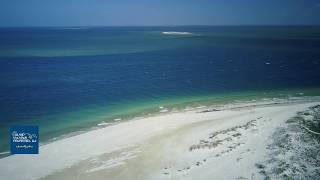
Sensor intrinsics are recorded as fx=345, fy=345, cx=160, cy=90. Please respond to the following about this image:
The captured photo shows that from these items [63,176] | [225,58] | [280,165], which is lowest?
[63,176]

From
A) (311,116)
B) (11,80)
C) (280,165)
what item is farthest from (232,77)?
(280,165)

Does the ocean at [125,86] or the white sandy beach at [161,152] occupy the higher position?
the ocean at [125,86]

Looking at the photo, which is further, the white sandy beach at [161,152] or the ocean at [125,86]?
the ocean at [125,86]

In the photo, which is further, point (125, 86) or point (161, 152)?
point (125, 86)

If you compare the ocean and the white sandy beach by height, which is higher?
the ocean

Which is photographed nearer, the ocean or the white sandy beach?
the white sandy beach

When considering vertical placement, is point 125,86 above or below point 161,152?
above

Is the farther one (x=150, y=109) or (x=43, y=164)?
(x=150, y=109)

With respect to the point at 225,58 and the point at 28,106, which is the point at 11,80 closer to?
the point at 28,106
